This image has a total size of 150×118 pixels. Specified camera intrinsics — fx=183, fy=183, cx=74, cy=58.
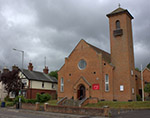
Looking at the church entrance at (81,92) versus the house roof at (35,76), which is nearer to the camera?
the church entrance at (81,92)

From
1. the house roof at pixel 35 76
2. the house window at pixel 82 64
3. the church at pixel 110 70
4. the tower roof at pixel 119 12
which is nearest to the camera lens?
the church at pixel 110 70

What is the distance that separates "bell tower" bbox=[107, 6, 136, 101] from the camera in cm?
3120

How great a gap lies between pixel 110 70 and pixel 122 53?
12.3 feet

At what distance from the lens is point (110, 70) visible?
3256 centimetres

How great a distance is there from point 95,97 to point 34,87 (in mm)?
17851

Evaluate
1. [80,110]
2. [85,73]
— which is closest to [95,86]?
[85,73]

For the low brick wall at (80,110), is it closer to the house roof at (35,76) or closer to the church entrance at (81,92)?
the church entrance at (81,92)

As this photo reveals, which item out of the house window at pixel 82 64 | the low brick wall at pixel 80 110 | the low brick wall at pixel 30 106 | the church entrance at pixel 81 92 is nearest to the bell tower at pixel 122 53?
the house window at pixel 82 64

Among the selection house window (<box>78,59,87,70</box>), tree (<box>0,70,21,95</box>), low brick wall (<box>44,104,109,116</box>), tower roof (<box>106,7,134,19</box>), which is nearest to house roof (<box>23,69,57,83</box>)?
tree (<box>0,70,21,95</box>)

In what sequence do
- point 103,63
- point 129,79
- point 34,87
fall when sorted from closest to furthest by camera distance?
point 129,79 → point 103,63 → point 34,87

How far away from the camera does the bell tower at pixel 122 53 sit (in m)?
31.2

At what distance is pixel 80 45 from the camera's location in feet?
122

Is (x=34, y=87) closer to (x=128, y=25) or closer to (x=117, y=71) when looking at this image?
(x=117, y=71)

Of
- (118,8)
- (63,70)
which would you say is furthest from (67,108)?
(118,8)
